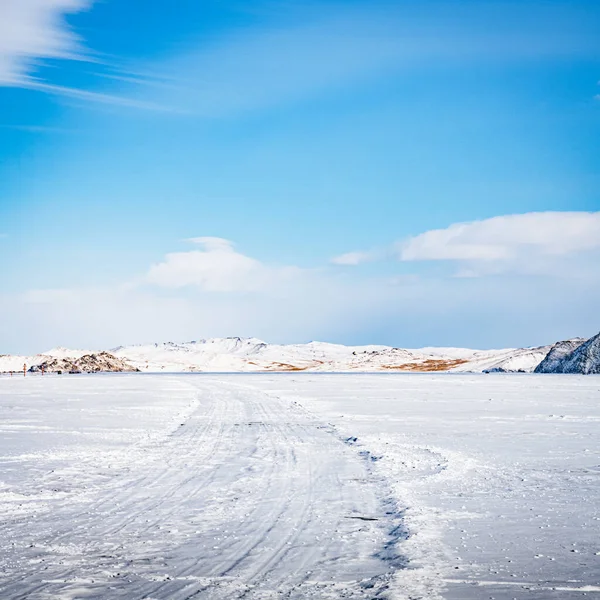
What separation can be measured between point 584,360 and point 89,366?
3151 inches

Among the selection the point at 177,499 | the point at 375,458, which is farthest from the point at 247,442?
the point at 177,499

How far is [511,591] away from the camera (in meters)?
5.27

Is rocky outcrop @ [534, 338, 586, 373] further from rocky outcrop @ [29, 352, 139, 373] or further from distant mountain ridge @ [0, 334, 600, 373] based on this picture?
rocky outcrop @ [29, 352, 139, 373]

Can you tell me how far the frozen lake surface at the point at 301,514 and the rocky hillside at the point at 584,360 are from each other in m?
66.9

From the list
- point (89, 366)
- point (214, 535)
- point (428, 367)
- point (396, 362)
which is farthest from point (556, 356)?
point (214, 535)

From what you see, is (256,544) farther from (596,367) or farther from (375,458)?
(596,367)

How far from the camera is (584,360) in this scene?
79.8 metres

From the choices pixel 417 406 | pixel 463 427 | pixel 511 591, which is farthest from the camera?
pixel 417 406

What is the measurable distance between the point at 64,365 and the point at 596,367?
86.6 m

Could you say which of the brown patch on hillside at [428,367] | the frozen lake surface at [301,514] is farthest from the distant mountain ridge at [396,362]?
the frozen lake surface at [301,514]

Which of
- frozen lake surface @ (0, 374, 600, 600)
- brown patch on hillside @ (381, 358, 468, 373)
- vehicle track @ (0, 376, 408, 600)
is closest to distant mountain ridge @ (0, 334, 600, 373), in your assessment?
brown patch on hillside @ (381, 358, 468, 373)

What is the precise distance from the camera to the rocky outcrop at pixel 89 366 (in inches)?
4520

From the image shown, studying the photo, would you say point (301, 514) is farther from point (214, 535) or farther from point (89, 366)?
point (89, 366)

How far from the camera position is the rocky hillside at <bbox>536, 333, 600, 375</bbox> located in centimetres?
7806
